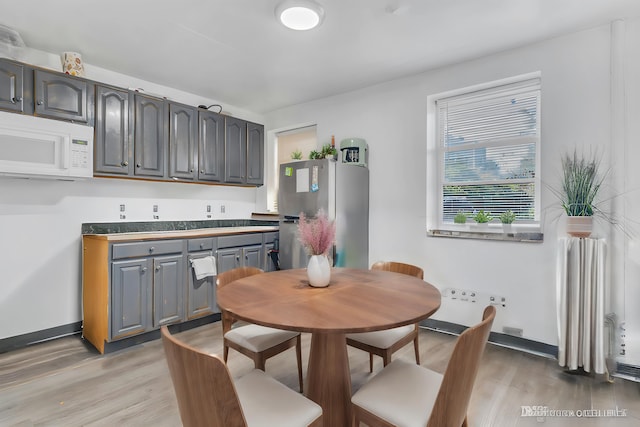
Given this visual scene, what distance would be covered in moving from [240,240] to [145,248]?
1.02m

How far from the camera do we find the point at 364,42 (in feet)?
8.85

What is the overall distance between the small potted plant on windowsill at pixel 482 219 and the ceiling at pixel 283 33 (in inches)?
57.1

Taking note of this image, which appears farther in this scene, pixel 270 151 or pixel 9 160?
pixel 270 151

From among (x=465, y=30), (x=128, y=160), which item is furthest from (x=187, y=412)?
(x=465, y=30)

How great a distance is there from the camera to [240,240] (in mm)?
3646

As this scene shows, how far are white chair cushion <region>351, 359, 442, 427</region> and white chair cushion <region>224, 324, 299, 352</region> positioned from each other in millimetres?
676

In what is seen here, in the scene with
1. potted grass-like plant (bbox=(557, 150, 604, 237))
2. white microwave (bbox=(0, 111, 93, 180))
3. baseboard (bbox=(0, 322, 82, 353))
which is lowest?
baseboard (bbox=(0, 322, 82, 353))

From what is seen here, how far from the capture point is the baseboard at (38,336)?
2689 mm

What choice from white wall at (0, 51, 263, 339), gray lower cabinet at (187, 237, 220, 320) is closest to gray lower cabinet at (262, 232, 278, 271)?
gray lower cabinet at (187, 237, 220, 320)

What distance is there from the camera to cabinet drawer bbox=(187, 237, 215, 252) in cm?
320

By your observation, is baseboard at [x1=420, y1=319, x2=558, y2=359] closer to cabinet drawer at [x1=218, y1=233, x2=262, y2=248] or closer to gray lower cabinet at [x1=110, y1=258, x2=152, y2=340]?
cabinet drawer at [x1=218, y1=233, x2=262, y2=248]

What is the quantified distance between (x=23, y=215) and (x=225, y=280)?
6.99 ft

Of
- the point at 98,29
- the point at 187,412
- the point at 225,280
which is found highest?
the point at 98,29

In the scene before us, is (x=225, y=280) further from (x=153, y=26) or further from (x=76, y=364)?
(x=153, y=26)
